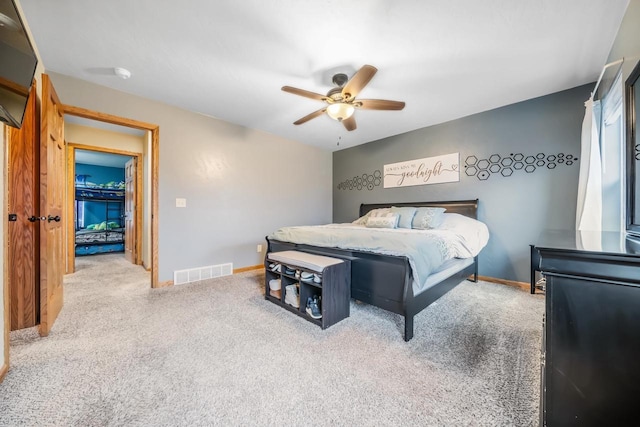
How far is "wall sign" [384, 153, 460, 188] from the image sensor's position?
3.71m

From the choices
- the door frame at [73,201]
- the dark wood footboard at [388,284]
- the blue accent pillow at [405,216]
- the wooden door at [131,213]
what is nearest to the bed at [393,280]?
the dark wood footboard at [388,284]

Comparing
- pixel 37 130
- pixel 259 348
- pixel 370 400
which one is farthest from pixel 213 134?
pixel 370 400

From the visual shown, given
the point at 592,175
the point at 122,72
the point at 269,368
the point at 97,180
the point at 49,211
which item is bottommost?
the point at 269,368

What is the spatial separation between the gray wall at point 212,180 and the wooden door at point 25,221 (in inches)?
30.6

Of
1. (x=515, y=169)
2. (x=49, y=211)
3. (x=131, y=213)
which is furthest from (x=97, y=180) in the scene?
(x=515, y=169)

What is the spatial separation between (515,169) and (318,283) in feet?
10.1

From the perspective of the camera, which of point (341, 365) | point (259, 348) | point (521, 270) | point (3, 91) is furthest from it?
point (521, 270)

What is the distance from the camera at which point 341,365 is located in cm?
155

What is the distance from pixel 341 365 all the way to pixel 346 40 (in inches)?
97.2

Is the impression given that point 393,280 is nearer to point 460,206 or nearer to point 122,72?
point 460,206

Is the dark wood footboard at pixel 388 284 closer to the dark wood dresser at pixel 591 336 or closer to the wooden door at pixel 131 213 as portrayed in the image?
the dark wood dresser at pixel 591 336

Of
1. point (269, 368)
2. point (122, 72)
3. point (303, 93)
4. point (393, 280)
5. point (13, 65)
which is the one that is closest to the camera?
point (13, 65)

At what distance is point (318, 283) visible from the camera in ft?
6.85

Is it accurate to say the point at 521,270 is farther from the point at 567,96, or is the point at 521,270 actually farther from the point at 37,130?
the point at 37,130
